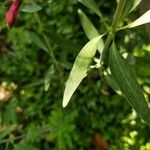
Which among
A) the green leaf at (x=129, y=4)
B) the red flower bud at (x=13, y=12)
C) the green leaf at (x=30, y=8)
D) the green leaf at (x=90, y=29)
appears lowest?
the green leaf at (x=90, y=29)

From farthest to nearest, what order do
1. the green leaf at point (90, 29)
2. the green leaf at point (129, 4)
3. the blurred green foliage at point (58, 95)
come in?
the blurred green foliage at point (58, 95) → the green leaf at point (90, 29) → the green leaf at point (129, 4)

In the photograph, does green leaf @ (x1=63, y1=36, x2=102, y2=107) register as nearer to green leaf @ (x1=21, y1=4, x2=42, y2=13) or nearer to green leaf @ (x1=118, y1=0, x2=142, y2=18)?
green leaf @ (x1=118, y1=0, x2=142, y2=18)

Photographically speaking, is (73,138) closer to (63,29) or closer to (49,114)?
(49,114)

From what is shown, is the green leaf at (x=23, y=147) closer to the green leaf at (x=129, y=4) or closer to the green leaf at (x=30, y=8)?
the green leaf at (x=30, y=8)

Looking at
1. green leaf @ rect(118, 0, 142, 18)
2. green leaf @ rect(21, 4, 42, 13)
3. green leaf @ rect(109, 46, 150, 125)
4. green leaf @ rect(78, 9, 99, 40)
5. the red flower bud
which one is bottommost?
green leaf @ rect(78, 9, 99, 40)

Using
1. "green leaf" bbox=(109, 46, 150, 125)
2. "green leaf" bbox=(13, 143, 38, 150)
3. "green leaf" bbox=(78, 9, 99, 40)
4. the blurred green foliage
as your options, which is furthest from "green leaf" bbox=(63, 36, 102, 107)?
"green leaf" bbox=(13, 143, 38, 150)

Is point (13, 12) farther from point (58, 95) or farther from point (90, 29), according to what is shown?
point (58, 95)

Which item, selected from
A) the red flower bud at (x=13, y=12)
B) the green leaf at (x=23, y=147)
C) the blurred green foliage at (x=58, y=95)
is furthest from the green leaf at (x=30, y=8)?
the green leaf at (x=23, y=147)
